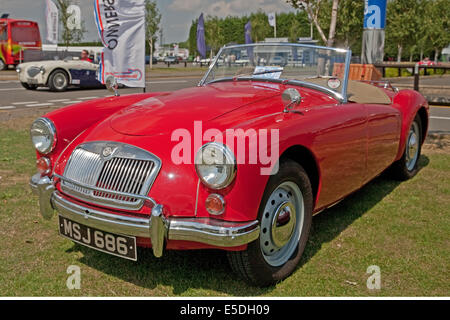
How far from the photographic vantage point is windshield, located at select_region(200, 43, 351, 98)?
3.80 metres

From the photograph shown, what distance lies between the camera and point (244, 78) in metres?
4.02

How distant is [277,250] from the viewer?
2785 millimetres

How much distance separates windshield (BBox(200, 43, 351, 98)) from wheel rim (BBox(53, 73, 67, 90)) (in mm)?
11565

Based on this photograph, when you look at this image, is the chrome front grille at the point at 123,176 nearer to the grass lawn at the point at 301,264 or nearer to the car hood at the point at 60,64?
the grass lawn at the point at 301,264

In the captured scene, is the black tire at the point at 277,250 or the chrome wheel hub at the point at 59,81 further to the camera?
the chrome wheel hub at the point at 59,81

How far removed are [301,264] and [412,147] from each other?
275 cm

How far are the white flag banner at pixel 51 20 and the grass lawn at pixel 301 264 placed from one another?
61.4ft

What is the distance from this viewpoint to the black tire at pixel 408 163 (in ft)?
15.9

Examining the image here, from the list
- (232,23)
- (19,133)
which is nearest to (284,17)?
(232,23)

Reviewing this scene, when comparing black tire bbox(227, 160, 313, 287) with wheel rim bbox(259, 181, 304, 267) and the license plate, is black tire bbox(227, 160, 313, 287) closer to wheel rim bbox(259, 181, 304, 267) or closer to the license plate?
wheel rim bbox(259, 181, 304, 267)

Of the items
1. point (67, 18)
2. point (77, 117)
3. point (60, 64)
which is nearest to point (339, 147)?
point (77, 117)

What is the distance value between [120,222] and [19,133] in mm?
5919

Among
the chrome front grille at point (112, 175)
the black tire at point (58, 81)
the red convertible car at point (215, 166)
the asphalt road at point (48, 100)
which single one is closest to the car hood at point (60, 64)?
the black tire at point (58, 81)
